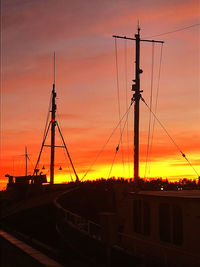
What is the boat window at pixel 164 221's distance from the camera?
1515 cm

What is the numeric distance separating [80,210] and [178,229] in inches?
753

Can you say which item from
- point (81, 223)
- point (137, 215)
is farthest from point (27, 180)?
point (137, 215)

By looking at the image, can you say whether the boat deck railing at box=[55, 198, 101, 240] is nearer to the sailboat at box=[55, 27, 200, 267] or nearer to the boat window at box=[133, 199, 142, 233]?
the sailboat at box=[55, 27, 200, 267]

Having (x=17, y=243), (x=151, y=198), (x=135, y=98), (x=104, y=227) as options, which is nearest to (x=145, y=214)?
(x=151, y=198)

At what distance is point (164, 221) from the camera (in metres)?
15.3

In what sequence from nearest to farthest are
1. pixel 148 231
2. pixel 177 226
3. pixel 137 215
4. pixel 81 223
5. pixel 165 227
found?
1. pixel 177 226
2. pixel 165 227
3. pixel 148 231
4. pixel 137 215
5. pixel 81 223

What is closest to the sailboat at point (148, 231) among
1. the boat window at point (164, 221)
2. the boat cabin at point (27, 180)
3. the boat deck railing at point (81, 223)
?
the boat window at point (164, 221)

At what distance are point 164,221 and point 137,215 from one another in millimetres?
1961

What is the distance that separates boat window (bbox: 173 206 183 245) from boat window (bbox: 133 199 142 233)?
7.97 ft

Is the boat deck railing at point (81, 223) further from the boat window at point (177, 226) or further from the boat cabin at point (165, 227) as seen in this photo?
the boat window at point (177, 226)

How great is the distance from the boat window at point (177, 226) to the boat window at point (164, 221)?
40 centimetres

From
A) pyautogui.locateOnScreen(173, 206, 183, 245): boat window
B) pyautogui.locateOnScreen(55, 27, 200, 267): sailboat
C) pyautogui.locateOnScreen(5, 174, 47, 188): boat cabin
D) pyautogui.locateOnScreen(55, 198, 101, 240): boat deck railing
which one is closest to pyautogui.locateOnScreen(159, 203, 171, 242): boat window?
pyautogui.locateOnScreen(55, 27, 200, 267): sailboat

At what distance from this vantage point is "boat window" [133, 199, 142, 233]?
17.0m

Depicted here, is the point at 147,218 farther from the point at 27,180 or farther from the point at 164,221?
the point at 27,180
